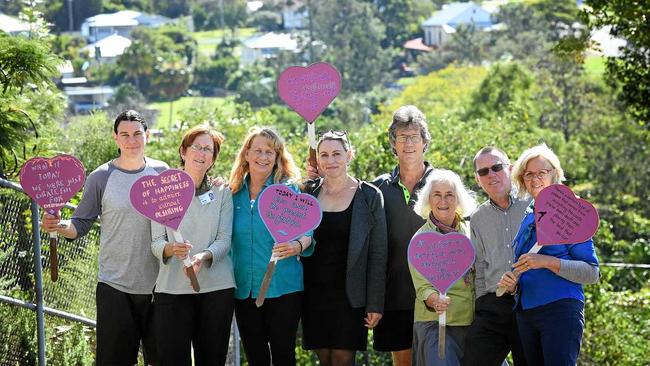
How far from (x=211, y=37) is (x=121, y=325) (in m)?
102

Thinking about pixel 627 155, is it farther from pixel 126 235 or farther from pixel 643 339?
pixel 126 235

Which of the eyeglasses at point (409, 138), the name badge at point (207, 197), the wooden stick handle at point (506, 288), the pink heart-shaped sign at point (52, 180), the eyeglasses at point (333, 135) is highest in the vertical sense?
the eyeglasses at point (333, 135)

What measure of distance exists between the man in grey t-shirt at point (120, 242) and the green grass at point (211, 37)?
92.7 metres

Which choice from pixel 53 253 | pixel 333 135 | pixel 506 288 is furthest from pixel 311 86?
pixel 506 288

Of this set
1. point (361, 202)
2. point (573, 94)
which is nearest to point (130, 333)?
point (361, 202)

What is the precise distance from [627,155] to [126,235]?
32752mm

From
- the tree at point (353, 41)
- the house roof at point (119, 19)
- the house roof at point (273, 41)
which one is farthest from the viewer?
the house roof at point (273, 41)

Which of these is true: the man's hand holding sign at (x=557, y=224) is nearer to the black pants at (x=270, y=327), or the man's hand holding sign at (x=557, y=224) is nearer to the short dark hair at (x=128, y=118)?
the black pants at (x=270, y=327)

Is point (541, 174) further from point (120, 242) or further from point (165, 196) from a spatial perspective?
point (120, 242)

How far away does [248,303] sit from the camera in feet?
16.2

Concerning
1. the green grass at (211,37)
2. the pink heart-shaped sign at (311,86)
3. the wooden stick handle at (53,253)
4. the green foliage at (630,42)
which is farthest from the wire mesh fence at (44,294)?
the green grass at (211,37)

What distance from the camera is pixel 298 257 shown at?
16.3 feet

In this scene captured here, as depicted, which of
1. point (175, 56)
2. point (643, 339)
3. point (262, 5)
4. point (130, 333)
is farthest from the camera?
point (262, 5)

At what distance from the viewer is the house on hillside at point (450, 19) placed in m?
97.9
